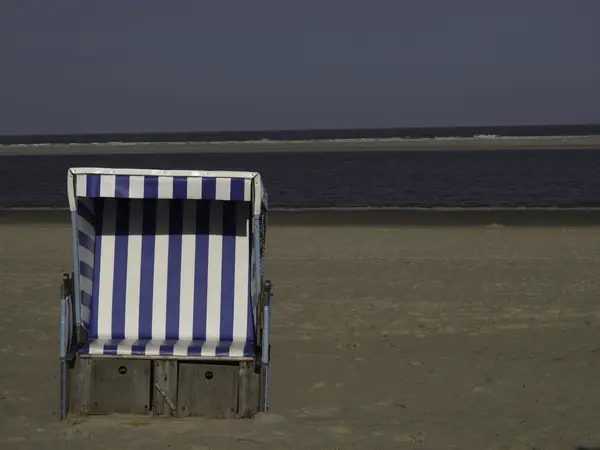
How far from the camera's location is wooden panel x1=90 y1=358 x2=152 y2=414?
19.6 ft

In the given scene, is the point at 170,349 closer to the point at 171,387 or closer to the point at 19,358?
the point at 171,387

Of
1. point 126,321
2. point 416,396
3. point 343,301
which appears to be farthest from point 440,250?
point 126,321

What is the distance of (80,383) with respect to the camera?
6.00 meters

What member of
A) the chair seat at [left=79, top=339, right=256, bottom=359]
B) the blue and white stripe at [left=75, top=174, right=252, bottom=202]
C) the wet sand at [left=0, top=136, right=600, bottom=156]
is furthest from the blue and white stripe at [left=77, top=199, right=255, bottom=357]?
the wet sand at [left=0, top=136, right=600, bottom=156]

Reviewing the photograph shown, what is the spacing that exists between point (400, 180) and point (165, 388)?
28757mm

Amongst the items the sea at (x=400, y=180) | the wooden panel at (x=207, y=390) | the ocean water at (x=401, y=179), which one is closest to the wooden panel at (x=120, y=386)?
the wooden panel at (x=207, y=390)

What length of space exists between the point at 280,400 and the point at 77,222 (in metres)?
1.93

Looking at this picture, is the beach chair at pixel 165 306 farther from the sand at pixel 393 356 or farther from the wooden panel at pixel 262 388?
the sand at pixel 393 356

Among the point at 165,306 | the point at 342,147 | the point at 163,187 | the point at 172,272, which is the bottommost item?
the point at 165,306

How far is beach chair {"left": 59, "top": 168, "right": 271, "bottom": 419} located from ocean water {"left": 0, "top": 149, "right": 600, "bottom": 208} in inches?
726

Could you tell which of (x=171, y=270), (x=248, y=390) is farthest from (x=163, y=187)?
(x=248, y=390)

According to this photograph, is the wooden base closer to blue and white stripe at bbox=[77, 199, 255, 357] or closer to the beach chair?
the beach chair

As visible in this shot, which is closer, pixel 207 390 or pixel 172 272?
pixel 207 390

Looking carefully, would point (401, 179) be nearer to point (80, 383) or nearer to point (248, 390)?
point (248, 390)
